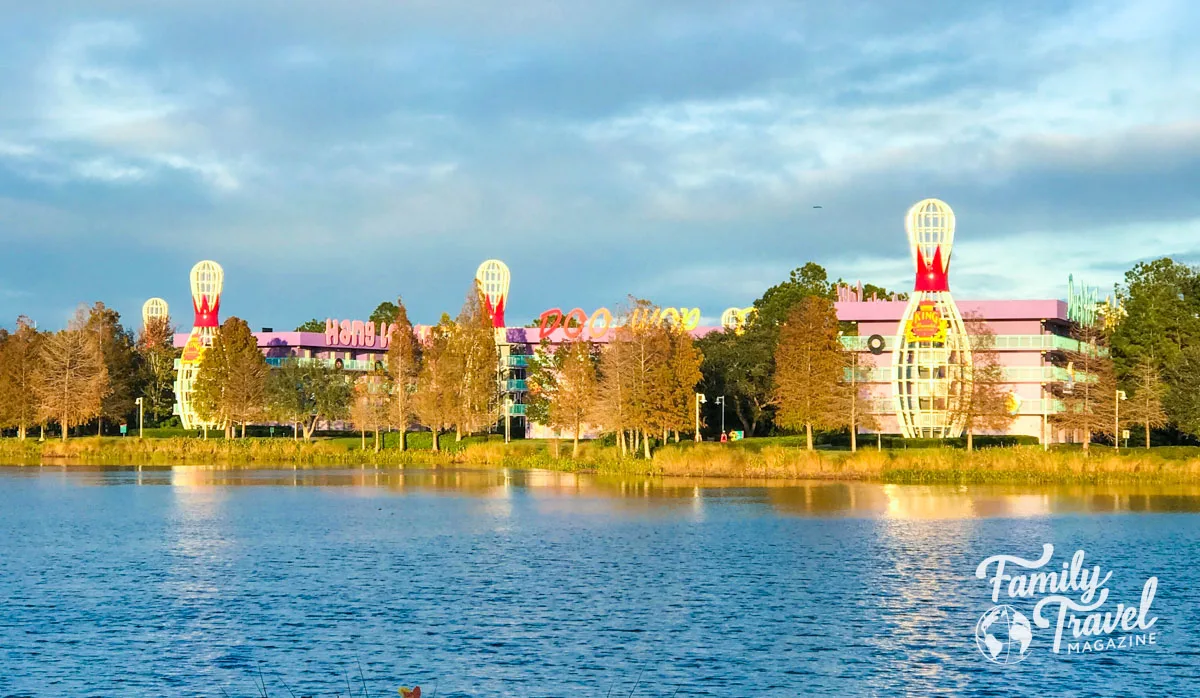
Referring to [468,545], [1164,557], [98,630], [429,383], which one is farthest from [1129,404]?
[98,630]

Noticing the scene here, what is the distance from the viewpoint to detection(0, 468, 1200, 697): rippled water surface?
2859cm

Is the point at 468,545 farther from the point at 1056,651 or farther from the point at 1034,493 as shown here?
the point at 1034,493

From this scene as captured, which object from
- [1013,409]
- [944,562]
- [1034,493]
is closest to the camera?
[944,562]

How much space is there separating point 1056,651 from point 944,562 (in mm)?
15099

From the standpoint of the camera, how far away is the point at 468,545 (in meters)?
51.8

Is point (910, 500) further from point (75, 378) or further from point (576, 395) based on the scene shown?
point (75, 378)

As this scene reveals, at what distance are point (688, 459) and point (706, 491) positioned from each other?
1080 cm

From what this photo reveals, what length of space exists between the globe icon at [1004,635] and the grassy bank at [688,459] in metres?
45.3

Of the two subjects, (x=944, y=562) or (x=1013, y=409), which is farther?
(x=1013, y=409)

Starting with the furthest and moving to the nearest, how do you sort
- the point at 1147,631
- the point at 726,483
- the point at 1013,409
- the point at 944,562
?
the point at 1013,409, the point at 726,483, the point at 944,562, the point at 1147,631

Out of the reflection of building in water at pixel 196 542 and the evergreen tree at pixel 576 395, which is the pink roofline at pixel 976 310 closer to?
the evergreen tree at pixel 576 395

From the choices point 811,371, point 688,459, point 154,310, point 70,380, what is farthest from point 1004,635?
point 154,310

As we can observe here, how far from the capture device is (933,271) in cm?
10162

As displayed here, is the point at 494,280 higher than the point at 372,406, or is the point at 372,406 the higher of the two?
the point at 494,280
